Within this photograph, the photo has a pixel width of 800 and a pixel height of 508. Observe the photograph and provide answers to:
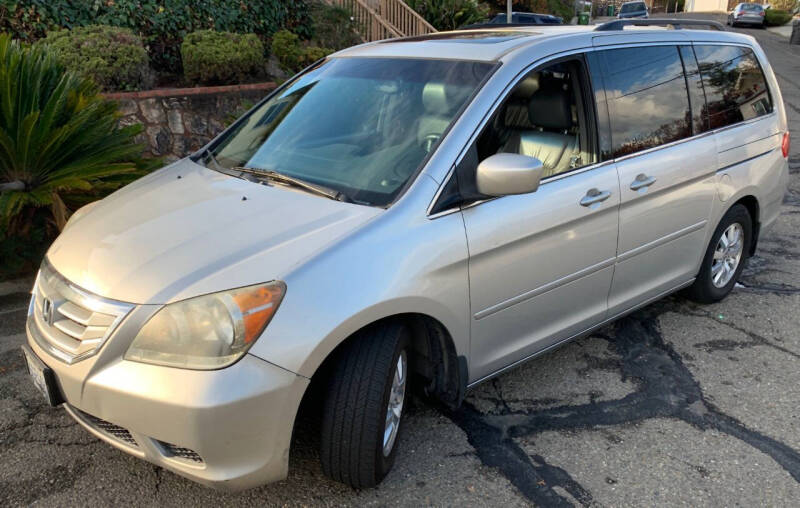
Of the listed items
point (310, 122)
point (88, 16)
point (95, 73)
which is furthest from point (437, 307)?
point (88, 16)

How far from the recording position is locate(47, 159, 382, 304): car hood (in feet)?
8.15

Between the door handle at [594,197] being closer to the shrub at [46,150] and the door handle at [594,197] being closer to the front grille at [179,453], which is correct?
the front grille at [179,453]

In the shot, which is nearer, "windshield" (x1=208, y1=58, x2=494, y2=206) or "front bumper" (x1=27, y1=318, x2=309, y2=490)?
"front bumper" (x1=27, y1=318, x2=309, y2=490)

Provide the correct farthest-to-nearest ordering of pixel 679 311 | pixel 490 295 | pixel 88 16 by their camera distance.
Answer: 1. pixel 88 16
2. pixel 679 311
3. pixel 490 295

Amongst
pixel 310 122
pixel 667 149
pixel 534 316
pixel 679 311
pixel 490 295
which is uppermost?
pixel 310 122

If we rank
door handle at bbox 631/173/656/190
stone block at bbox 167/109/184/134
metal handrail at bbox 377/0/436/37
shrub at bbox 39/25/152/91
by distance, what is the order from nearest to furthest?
door handle at bbox 631/173/656/190 → shrub at bbox 39/25/152/91 → stone block at bbox 167/109/184/134 → metal handrail at bbox 377/0/436/37

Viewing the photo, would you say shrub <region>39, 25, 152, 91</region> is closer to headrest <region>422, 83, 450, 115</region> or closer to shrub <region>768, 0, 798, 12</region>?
headrest <region>422, 83, 450, 115</region>

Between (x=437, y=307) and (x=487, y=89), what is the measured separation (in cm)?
104

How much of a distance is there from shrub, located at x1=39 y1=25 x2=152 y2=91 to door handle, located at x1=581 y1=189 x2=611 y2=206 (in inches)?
216

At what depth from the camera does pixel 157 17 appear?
864 cm

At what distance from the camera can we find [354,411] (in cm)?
262

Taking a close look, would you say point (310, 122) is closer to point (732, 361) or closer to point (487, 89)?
point (487, 89)

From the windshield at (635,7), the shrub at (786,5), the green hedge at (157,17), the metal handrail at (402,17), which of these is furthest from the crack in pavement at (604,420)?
the shrub at (786,5)

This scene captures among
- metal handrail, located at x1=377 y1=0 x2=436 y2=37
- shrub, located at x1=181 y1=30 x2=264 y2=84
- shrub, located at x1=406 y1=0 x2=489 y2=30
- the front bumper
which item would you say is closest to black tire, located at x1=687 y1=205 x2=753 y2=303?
the front bumper
